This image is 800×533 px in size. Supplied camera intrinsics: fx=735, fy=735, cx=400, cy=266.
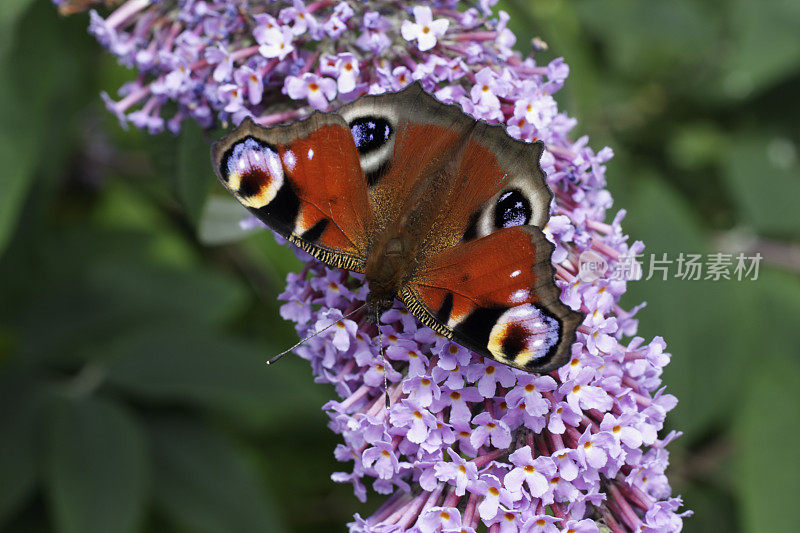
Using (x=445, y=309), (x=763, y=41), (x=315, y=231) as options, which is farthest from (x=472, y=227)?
(x=763, y=41)

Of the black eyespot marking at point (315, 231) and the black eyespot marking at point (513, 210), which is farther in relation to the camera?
the black eyespot marking at point (315, 231)

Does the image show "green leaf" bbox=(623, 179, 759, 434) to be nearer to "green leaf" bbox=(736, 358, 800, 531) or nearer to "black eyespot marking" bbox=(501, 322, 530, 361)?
"green leaf" bbox=(736, 358, 800, 531)

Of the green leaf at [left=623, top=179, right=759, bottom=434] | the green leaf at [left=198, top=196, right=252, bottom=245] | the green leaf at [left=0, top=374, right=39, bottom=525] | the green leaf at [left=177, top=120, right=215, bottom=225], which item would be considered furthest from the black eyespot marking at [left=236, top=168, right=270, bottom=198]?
the green leaf at [left=623, top=179, right=759, bottom=434]

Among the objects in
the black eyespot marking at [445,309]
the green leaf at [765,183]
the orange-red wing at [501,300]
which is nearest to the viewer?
the orange-red wing at [501,300]

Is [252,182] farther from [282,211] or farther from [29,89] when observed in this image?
[29,89]

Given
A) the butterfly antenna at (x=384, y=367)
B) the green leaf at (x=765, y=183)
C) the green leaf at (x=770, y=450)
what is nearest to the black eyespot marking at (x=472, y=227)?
the butterfly antenna at (x=384, y=367)

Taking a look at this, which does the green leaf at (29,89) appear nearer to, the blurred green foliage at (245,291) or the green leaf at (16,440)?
the blurred green foliage at (245,291)
